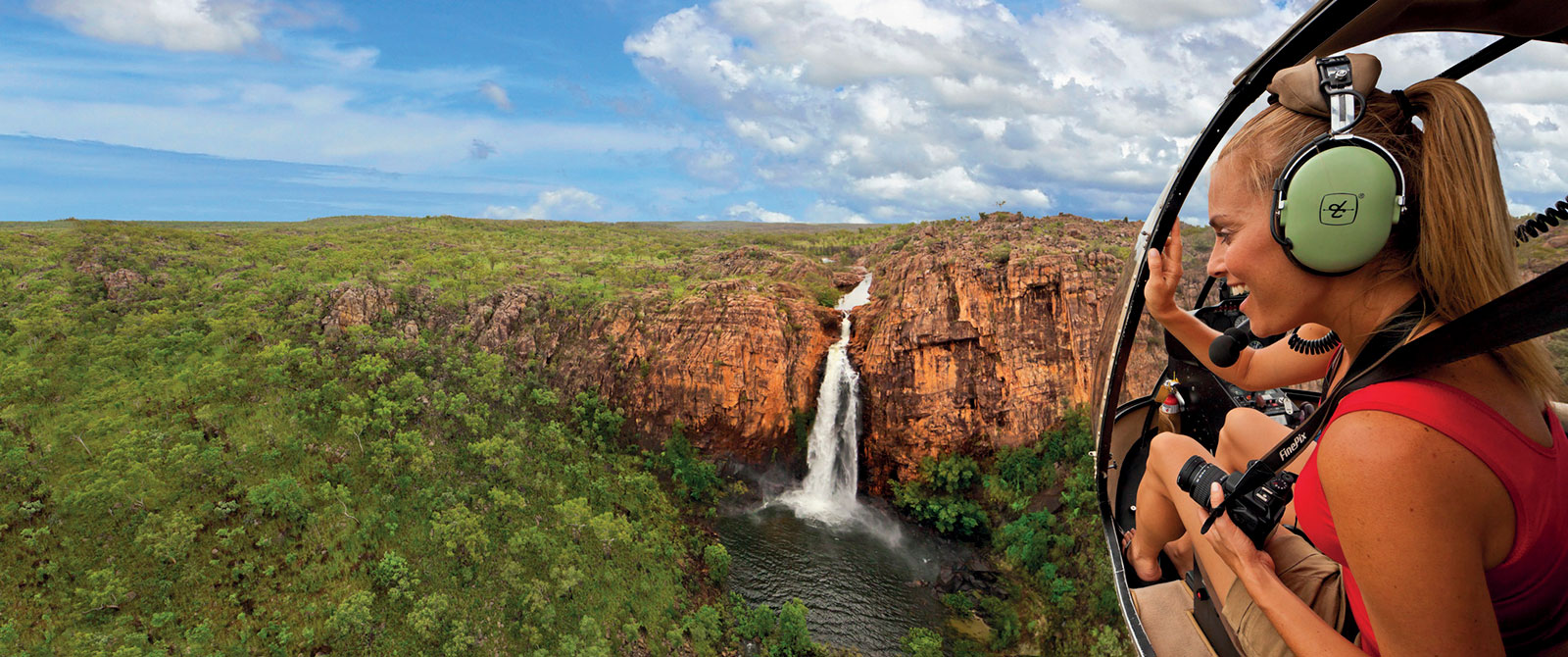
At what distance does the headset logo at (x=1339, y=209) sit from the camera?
138 cm

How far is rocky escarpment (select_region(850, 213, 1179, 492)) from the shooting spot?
83.1 ft

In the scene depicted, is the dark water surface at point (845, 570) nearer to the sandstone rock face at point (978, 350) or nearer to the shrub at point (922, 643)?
the shrub at point (922, 643)

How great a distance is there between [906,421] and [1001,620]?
8.95 metres

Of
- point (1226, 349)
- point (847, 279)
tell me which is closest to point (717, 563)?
point (847, 279)

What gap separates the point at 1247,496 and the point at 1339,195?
3.16ft

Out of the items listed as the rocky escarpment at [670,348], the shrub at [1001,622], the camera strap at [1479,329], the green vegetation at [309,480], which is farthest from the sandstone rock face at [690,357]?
the camera strap at [1479,329]

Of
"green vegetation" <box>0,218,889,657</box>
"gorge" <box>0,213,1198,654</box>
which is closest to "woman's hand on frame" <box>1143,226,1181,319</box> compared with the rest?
"green vegetation" <box>0,218,889,657</box>

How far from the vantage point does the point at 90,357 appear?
66.3 feet

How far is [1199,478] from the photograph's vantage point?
2.12 meters

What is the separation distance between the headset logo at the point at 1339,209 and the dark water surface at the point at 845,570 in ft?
63.4

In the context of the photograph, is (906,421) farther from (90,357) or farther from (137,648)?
(90,357)

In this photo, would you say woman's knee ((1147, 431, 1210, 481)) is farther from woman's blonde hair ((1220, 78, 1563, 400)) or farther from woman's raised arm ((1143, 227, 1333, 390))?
woman's blonde hair ((1220, 78, 1563, 400))

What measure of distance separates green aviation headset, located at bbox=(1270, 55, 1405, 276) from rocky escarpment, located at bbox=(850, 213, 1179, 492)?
82.1 feet

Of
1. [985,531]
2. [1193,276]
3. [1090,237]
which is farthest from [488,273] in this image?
[1193,276]
